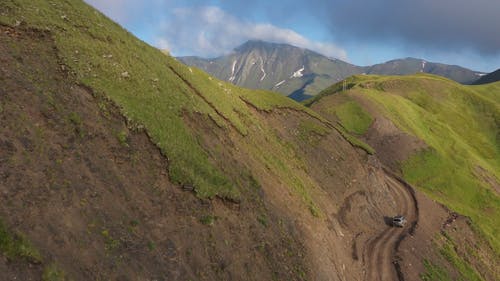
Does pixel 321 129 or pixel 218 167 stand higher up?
pixel 218 167

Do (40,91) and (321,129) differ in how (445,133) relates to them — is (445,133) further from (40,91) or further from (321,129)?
(40,91)

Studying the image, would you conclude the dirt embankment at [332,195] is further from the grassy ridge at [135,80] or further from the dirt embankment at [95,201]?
the dirt embankment at [95,201]

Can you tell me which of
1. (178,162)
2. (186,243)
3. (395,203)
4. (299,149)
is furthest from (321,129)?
(186,243)

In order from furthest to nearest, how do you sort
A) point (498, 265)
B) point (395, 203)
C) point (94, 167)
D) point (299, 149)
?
point (395, 203), point (498, 265), point (299, 149), point (94, 167)

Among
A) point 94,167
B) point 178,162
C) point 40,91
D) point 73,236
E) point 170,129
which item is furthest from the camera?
point 170,129

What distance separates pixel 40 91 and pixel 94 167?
6472 millimetres

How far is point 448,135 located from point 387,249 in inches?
2916

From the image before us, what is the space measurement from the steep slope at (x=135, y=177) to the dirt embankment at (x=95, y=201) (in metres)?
0.07

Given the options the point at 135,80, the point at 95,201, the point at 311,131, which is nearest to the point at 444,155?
the point at 311,131

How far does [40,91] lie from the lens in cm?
2320

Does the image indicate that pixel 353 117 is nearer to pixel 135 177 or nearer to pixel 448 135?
pixel 448 135

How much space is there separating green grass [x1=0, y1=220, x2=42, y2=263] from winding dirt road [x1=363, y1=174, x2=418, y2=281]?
3494 centimetres

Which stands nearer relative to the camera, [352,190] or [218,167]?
[218,167]

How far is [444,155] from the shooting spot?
90625 mm
